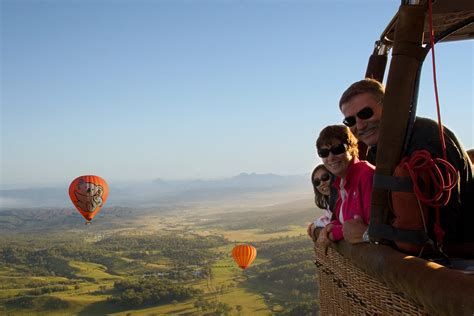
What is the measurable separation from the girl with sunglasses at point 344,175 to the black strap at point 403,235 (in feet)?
1.54

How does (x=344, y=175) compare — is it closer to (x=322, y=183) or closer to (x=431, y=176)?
(x=431, y=176)

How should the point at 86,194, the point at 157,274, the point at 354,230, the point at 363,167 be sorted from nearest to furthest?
the point at 354,230 < the point at 363,167 < the point at 86,194 < the point at 157,274

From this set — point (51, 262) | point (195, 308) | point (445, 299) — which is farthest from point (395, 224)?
point (51, 262)

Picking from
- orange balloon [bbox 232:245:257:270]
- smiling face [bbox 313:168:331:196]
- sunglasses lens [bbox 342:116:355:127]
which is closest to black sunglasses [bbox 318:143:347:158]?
sunglasses lens [bbox 342:116:355:127]

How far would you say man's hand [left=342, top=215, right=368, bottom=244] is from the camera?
185 centimetres

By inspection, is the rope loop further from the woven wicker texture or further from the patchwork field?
the patchwork field

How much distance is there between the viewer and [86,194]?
37719mm

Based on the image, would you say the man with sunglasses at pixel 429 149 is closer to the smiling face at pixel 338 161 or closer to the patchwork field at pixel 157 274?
the smiling face at pixel 338 161

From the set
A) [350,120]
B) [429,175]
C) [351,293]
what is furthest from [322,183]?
[429,175]

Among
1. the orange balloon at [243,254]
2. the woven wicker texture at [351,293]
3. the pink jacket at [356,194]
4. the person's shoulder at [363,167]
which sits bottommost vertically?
the orange balloon at [243,254]

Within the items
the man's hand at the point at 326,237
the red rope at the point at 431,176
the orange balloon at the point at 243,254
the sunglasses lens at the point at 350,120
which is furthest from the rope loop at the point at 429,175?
the orange balloon at the point at 243,254

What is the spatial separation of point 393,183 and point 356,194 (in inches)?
25.4

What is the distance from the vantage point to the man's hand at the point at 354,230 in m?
1.85

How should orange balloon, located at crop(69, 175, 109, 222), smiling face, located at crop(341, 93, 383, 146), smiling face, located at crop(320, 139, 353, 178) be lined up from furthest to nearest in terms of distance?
orange balloon, located at crop(69, 175, 109, 222), smiling face, located at crop(320, 139, 353, 178), smiling face, located at crop(341, 93, 383, 146)
